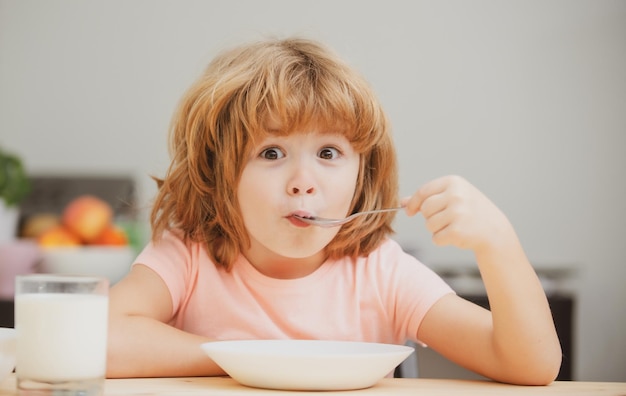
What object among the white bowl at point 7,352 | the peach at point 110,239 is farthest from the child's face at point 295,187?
the peach at point 110,239

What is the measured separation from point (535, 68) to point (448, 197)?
2.99 m

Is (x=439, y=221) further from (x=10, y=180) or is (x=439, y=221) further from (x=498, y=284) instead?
(x=10, y=180)

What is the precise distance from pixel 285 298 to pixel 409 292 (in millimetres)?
186

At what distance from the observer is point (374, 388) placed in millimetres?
903

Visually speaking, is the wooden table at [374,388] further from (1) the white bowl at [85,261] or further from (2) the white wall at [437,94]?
(2) the white wall at [437,94]

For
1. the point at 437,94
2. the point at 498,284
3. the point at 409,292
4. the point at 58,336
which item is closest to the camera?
the point at 58,336

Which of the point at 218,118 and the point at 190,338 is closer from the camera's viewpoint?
the point at 190,338

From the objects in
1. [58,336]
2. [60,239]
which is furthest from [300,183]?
[60,239]

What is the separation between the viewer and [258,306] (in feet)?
4.17

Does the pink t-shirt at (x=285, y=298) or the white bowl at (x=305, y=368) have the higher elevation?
the white bowl at (x=305, y=368)

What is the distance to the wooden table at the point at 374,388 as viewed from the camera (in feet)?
2.77

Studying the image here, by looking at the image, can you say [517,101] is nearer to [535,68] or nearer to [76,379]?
[535,68]

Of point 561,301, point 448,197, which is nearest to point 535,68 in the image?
point 561,301

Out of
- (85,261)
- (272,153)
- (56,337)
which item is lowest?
(85,261)
